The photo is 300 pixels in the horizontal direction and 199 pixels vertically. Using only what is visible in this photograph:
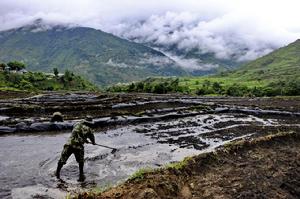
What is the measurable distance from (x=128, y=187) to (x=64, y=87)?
6225 inches

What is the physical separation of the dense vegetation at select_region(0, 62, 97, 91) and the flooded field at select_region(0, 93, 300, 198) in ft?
304

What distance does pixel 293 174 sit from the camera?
22297 mm

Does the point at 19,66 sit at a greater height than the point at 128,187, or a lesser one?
greater

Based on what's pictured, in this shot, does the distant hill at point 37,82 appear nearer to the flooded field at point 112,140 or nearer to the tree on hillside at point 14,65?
the tree on hillside at point 14,65

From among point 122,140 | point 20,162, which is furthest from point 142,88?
point 20,162

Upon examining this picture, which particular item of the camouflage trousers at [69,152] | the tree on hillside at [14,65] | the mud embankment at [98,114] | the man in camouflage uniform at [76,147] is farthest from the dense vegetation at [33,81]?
the camouflage trousers at [69,152]

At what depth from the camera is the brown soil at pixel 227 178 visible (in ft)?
59.8

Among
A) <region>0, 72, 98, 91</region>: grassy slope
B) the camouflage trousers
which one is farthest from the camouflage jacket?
<region>0, 72, 98, 91</region>: grassy slope

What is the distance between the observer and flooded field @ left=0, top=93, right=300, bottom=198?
23.0 meters

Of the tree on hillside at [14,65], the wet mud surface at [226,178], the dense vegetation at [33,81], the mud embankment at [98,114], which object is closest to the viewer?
the wet mud surface at [226,178]

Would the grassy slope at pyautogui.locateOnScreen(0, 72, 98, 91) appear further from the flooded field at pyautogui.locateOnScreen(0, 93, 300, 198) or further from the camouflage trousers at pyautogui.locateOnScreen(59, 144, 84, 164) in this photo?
the camouflage trousers at pyautogui.locateOnScreen(59, 144, 84, 164)

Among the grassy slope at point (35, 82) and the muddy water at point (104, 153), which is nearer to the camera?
the muddy water at point (104, 153)

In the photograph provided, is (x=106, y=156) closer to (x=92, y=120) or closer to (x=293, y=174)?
(x=293, y=174)

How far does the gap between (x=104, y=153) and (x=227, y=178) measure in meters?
12.0
